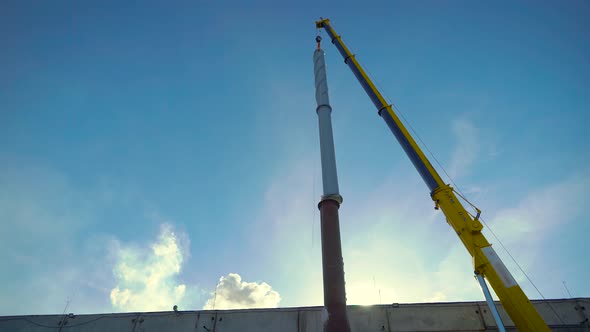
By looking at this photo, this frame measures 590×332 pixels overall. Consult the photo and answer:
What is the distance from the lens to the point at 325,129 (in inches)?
572

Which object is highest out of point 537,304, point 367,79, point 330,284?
point 367,79

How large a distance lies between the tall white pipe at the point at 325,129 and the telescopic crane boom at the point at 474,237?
3.90 meters

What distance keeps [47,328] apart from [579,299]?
1370 inches

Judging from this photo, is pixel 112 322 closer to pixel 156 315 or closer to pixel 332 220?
pixel 156 315

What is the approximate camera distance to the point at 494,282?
36.0 ft

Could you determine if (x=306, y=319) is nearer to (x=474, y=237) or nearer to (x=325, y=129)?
(x=474, y=237)

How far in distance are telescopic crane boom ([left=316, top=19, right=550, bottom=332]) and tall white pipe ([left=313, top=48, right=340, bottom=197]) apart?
3.90 metres

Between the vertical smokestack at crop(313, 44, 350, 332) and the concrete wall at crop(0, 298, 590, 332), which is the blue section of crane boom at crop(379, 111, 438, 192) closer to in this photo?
the vertical smokestack at crop(313, 44, 350, 332)

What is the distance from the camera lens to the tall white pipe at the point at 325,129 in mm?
12148

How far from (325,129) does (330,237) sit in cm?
583

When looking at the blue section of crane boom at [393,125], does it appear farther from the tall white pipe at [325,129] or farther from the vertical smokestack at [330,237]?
the vertical smokestack at [330,237]

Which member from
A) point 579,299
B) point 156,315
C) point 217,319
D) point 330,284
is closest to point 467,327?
point 579,299

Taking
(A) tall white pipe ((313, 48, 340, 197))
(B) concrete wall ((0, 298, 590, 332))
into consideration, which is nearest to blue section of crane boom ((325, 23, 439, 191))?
(A) tall white pipe ((313, 48, 340, 197))

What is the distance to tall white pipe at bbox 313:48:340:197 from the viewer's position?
12148 mm
